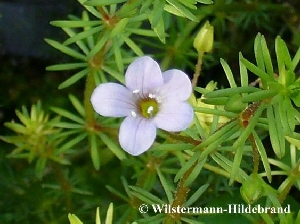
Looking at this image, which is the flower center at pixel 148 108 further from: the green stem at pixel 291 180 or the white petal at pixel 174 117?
the green stem at pixel 291 180

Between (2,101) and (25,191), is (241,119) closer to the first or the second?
(25,191)

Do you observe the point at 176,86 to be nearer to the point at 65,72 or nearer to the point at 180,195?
the point at 180,195

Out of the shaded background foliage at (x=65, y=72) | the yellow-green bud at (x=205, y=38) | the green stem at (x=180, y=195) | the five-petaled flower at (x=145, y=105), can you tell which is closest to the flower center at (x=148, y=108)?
the five-petaled flower at (x=145, y=105)

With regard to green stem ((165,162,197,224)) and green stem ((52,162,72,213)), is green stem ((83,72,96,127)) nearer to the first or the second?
green stem ((52,162,72,213))

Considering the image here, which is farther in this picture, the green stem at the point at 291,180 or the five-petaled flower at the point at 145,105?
the green stem at the point at 291,180

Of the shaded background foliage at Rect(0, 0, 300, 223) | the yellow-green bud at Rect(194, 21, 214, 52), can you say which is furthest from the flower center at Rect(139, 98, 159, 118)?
the shaded background foliage at Rect(0, 0, 300, 223)

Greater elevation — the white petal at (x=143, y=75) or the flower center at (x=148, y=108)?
the white petal at (x=143, y=75)

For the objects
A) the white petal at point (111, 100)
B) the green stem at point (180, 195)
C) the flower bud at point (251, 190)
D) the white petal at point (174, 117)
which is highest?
the white petal at point (111, 100)

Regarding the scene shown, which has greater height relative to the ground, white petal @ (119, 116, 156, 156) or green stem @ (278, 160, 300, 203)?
green stem @ (278, 160, 300, 203)
